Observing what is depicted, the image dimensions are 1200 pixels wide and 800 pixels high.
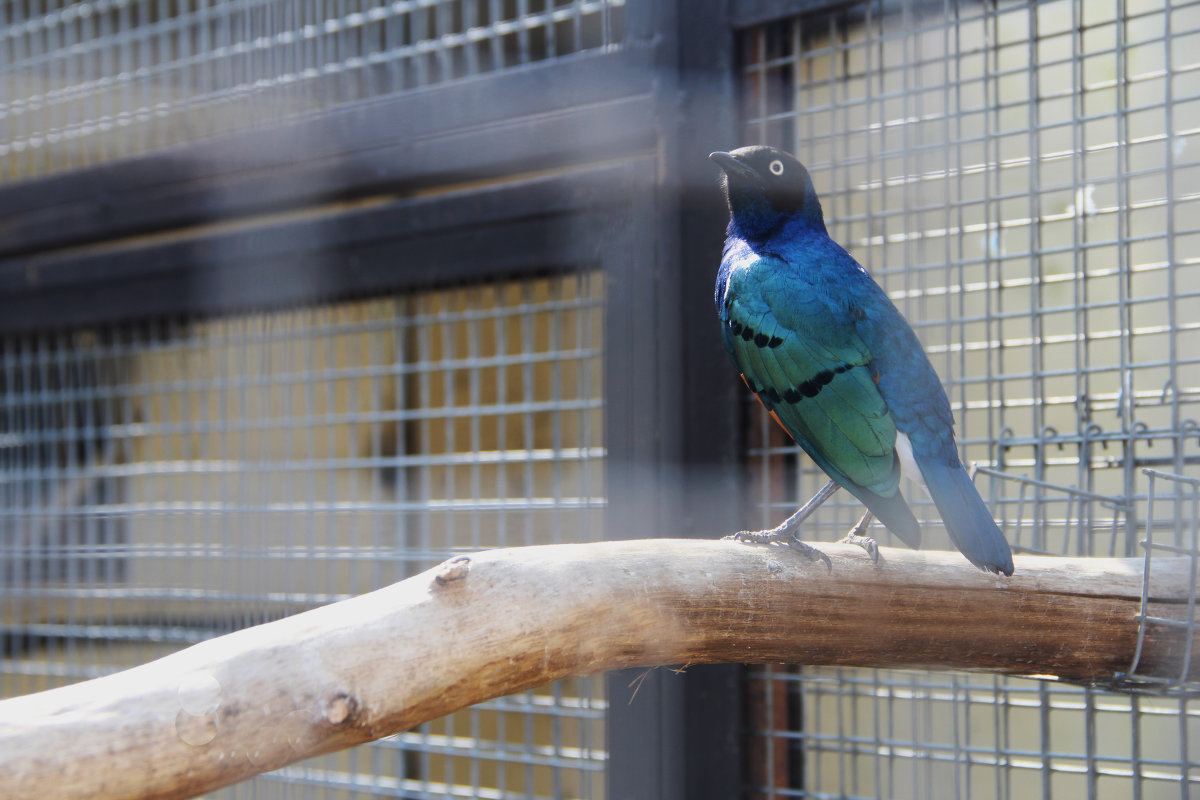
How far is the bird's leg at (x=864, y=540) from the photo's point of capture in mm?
1153

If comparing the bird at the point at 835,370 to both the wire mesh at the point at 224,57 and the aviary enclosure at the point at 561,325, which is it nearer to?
the aviary enclosure at the point at 561,325

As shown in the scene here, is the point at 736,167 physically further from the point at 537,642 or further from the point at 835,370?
the point at 537,642

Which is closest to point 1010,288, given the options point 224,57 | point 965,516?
point 965,516

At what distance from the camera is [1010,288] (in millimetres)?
1496

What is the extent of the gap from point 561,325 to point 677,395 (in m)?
0.28

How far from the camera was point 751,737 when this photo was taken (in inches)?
62.7

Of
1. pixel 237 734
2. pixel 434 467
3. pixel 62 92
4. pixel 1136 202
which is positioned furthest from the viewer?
pixel 62 92

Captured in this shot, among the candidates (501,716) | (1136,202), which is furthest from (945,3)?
(501,716)

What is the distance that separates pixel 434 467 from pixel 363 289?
1.15 ft

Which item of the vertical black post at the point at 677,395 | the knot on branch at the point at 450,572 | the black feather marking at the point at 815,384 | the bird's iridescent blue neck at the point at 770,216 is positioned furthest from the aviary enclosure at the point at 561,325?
the knot on branch at the point at 450,572

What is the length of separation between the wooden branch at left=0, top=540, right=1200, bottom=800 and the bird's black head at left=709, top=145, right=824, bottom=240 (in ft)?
1.72

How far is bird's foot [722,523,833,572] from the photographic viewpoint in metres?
1.15

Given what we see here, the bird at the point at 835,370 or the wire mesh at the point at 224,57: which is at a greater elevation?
the wire mesh at the point at 224,57

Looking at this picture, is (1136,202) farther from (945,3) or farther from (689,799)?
(689,799)
